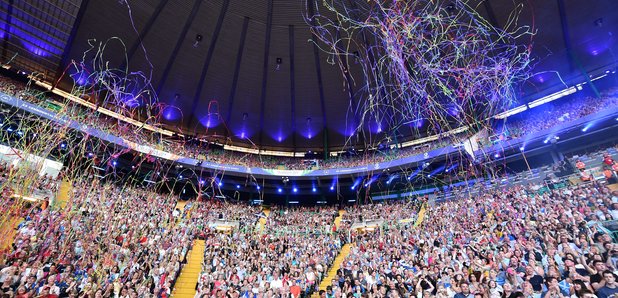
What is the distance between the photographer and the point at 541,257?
8.09 m

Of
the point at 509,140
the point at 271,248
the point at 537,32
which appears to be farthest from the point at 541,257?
the point at 537,32

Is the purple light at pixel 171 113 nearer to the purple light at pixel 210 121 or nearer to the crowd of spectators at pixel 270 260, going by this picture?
the purple light at pixel 210 121

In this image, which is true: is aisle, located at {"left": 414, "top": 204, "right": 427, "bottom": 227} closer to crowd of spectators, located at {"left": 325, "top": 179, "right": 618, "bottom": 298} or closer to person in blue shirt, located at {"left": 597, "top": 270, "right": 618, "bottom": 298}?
crowd of spectators, located at {"left": 325, "top": 179, "right": 618, "bottom": 298}

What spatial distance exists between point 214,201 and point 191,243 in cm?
987

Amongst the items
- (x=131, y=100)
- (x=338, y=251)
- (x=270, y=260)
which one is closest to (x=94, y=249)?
(x=270, y=260)

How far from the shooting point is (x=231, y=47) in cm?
2350

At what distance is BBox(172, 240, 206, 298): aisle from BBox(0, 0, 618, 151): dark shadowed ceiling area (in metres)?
12.5

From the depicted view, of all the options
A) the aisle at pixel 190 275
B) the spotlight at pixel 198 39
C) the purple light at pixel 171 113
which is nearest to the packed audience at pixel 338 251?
the aisle at pixel 190 275

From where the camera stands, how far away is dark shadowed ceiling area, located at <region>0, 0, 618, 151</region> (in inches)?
773

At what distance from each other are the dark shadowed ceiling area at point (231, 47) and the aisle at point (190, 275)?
40.9ft

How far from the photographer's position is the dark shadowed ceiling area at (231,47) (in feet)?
64.4

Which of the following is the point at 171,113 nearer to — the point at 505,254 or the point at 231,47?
the point at 231,47

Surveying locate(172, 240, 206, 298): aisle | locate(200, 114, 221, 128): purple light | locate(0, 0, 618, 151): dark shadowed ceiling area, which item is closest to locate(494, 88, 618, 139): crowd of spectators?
locate(0, 0, 618, 151): dark shadowed ceiling area

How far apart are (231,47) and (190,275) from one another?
16.7 meters
